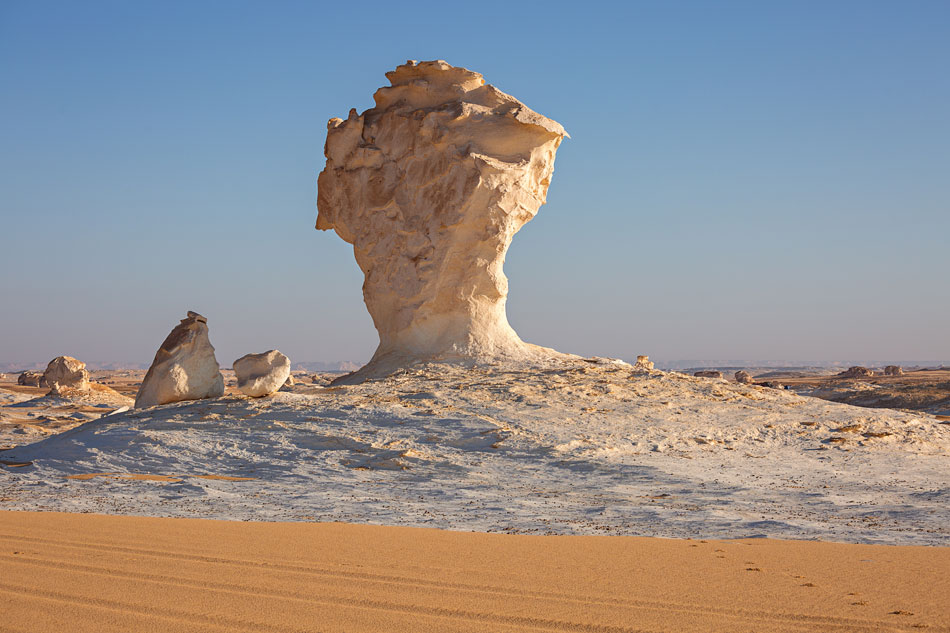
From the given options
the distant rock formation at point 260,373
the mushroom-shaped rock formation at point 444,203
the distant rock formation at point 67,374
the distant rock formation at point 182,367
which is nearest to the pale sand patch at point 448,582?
the distant rock formation at point 260,373

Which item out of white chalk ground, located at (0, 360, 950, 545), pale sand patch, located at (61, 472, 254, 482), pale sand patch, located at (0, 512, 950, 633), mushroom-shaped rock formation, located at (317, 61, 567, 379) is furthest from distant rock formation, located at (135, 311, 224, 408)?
pale sand patch, located at (0, 512, 950, 633)

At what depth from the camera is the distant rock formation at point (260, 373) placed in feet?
44.8

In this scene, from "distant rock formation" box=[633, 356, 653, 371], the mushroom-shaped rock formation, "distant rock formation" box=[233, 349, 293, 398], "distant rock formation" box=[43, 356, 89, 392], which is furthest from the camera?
"distant rock formation" box=[43, 356, 89, 392]

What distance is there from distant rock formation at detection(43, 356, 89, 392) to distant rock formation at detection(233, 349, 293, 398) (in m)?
18.7

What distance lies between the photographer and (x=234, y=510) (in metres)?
8.09

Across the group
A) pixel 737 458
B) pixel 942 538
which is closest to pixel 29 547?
pixel 942 538

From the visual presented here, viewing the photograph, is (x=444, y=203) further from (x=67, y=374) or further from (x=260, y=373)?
(x=67, y=374)

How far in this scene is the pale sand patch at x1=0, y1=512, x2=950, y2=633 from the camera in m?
4.07

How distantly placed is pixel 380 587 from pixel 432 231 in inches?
492

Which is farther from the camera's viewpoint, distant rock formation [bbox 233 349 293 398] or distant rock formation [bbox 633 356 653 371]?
distant rock formation [bbox 633 356 653 371]

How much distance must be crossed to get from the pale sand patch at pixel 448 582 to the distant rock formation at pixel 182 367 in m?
7.90

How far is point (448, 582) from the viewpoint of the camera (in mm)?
4812

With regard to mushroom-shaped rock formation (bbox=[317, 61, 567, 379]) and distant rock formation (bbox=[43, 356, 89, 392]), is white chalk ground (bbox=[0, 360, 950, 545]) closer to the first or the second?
mushroom-shaped rock formation (bbox=[317, 61, 567, 379])

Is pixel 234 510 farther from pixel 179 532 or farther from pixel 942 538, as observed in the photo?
pixel 942 538
